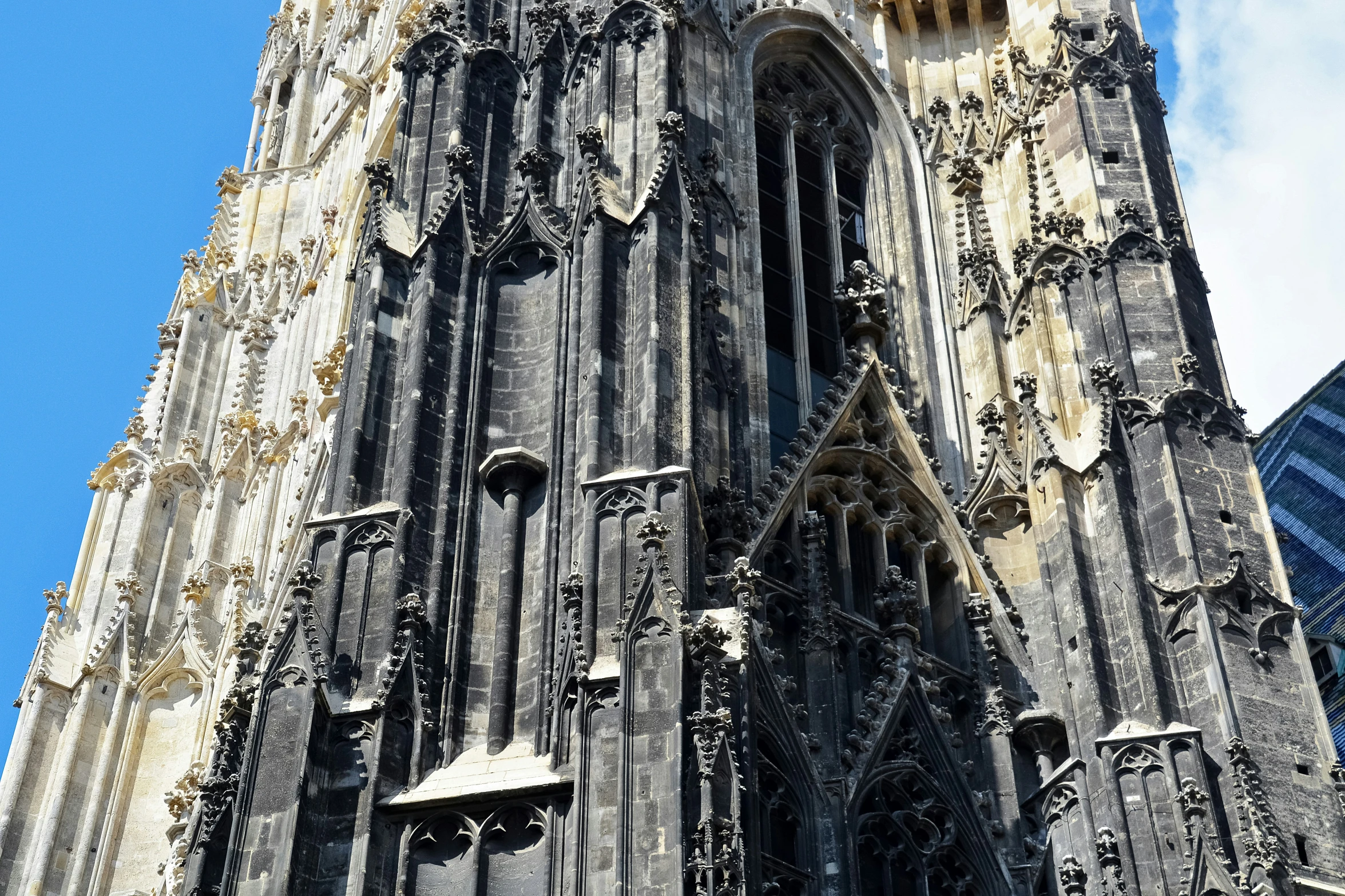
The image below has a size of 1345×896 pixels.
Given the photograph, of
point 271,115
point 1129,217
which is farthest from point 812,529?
point 271,115

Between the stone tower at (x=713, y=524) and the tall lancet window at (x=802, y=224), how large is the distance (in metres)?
0.09

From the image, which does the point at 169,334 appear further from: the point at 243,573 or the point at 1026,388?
the point at 1026,388

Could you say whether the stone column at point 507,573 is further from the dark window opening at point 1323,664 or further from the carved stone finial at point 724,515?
the dark window opening at point 1323,664

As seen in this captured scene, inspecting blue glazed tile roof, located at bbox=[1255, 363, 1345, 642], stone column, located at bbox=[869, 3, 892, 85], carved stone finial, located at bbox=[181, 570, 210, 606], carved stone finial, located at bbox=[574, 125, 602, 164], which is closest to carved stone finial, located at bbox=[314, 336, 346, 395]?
carved stone finial, located at bbox=[181, 570, 210, 606]

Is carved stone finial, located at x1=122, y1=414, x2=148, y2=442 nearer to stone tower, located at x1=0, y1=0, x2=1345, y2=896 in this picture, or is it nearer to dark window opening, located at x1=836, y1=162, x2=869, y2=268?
stone tower, located at x1=0, y1=0, x2=1345, y2=896

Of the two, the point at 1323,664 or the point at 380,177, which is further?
the point at 1323,664

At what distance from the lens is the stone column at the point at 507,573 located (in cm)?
2341

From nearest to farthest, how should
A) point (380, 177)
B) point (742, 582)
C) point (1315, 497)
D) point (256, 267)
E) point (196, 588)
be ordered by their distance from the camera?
point (742, 582), point (380, 177), point (196, 588), point (256, 267), point (1315, 497)

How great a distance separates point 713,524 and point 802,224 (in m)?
8.79

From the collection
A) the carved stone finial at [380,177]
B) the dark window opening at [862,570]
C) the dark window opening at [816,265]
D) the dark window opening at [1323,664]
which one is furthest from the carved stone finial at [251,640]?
the dark window opening at [1323,664]

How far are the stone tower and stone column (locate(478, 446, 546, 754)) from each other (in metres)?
0.05

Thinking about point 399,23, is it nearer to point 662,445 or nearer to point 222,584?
point 222,584

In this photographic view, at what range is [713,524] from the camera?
26516 millimetres

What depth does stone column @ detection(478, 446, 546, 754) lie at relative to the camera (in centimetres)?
2341
